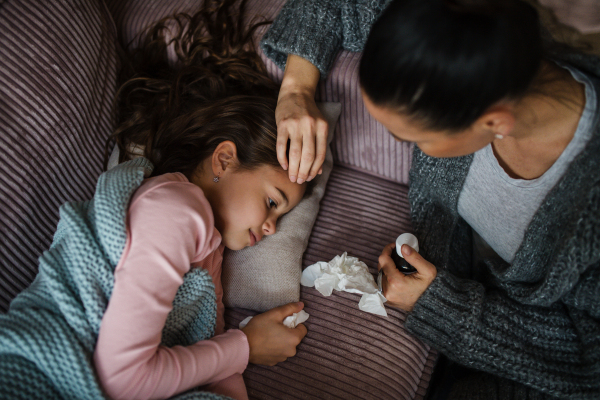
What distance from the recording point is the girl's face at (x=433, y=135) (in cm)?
74

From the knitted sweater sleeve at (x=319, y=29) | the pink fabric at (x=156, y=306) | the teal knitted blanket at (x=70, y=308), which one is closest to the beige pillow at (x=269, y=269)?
the pink fabric at (x=156, y=306)

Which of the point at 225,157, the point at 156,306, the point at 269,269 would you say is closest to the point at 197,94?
the point at 225,157

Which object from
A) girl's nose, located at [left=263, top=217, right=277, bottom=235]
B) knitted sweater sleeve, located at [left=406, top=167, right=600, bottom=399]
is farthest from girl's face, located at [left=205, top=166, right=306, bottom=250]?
knitted sweater sleeve, located at [left=406, top=167, right=600, bottom=399]

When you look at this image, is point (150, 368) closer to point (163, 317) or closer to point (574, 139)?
point (163, 317)

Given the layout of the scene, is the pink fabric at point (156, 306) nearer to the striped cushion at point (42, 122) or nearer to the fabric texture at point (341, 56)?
the striped cushion at point (42, 122)

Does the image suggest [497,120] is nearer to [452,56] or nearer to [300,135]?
[452,56]

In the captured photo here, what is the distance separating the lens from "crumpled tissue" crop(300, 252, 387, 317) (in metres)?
1.12

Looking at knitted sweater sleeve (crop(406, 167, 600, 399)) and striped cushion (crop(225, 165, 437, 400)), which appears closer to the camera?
knitted sweater sleeve (crop(406, 167, 600, 399))

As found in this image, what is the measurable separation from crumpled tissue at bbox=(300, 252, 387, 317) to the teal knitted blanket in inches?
16.4

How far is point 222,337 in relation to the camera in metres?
1.00

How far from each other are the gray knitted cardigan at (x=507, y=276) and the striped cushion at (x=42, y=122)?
0.56 m

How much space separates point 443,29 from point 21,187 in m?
1.00

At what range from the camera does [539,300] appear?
941 mm

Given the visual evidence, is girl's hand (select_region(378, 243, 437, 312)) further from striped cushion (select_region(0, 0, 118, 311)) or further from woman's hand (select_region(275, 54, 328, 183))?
striped cushion (select_region(0, 0, 118, 311))
